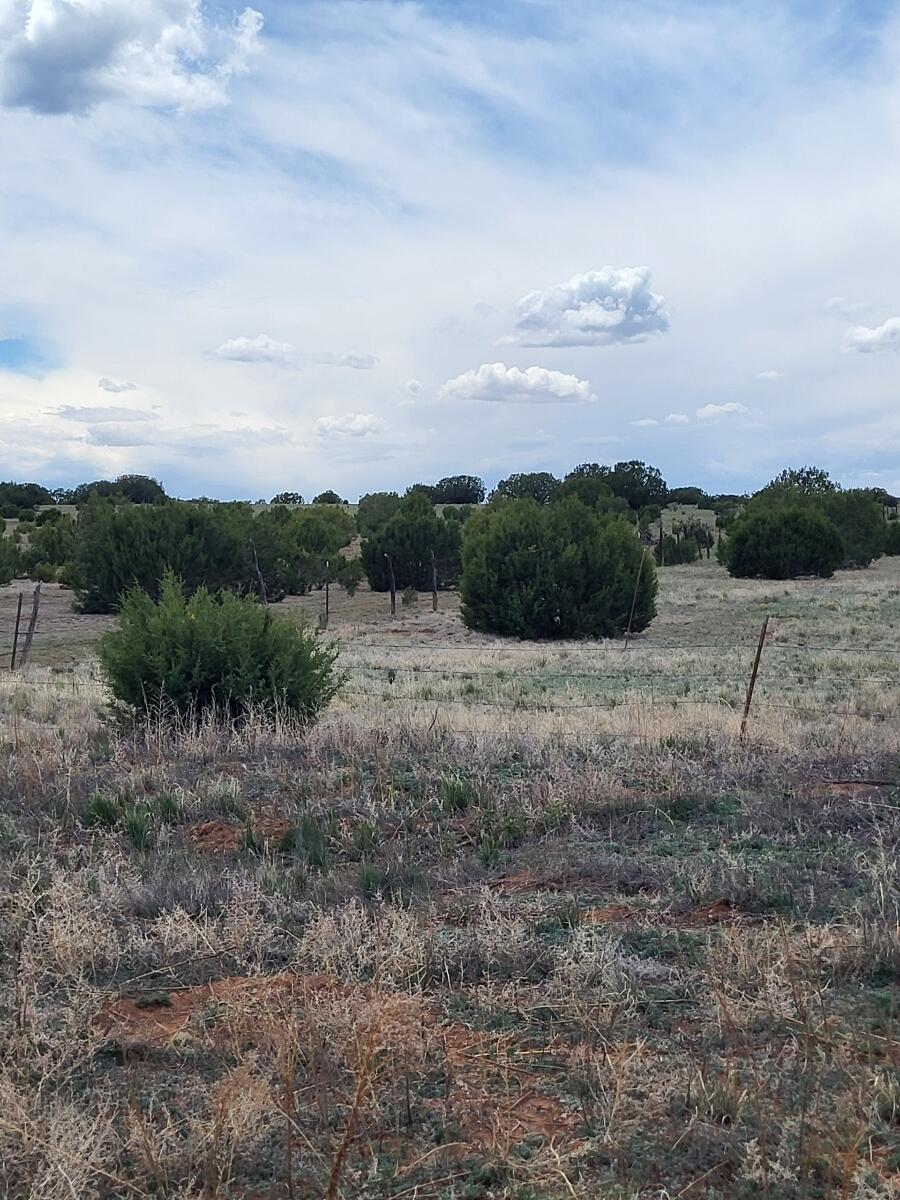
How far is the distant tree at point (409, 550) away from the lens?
46.7 meters

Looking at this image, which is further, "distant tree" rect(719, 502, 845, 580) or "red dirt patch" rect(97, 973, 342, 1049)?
"distant tree" rect(719, 502, 845, 580)

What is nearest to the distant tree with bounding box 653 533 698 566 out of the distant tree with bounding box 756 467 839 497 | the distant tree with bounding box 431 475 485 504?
the distant tree with bounding box 756 467 839 497

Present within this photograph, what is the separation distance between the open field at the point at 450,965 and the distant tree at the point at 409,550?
36.2m

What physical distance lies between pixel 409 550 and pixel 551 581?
15.3 m

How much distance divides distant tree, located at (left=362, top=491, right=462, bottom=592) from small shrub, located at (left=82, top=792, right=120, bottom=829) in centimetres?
3874

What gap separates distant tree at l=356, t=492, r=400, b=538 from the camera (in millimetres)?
72250

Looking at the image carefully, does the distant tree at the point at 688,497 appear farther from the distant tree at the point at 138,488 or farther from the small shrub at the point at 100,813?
the small shrub at the point at 100,813

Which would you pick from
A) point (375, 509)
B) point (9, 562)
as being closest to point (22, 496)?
point (375, 509)

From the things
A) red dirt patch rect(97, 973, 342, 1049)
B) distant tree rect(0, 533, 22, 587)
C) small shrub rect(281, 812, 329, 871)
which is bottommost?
red dirt patch rect(97, 973, 342, 1049)

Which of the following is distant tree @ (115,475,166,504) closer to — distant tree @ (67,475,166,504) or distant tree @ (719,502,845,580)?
distant tree @ (67,475,166,504)

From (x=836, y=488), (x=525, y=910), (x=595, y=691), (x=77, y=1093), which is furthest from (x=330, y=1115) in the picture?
(x=836, y=488)

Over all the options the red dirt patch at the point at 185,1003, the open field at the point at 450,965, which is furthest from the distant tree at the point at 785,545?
the red dirt patch at the point at 185,1003

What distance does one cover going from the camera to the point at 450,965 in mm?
4875

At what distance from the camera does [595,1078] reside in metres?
3.91
